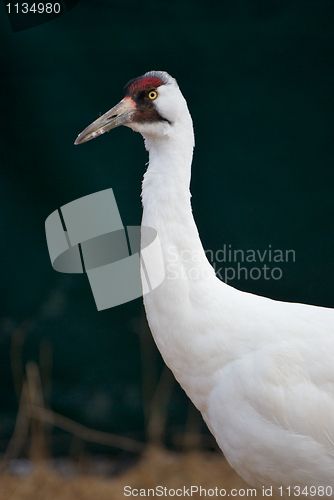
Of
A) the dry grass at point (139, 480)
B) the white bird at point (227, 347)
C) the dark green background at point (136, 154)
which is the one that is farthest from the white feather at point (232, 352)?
the dry grass at point (139, 480)

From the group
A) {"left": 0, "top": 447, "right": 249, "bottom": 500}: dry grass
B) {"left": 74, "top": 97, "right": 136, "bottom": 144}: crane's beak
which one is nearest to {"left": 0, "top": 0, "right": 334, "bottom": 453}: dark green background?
{"left": 0, "top": 447, "right": 249, "bottom": 500}: dry grass

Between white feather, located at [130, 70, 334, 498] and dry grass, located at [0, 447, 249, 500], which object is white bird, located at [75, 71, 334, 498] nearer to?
white feather, located at [130, 70, 334, 498]

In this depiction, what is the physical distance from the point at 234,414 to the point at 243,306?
13.0 inches

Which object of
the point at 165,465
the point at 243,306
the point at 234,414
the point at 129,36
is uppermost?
the point at 129,36

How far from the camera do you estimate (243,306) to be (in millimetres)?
1650

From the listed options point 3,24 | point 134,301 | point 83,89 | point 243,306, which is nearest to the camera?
point 243,306

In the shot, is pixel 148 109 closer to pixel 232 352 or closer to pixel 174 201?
pixel 174 201

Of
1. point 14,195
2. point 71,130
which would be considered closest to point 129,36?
point 71,130

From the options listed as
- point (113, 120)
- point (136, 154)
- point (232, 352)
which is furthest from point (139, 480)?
point (113, 120)

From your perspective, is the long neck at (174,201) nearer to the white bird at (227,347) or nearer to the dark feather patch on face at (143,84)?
the white bird at (227,347)

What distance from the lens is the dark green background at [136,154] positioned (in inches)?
91.7

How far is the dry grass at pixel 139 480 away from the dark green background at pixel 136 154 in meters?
0.16

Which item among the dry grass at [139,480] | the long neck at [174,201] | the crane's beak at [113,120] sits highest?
the crane's beak at [113,120]

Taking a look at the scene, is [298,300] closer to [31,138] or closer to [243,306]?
[243,306]
